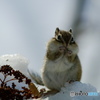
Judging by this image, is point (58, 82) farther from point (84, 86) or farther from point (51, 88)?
point (84, 86)

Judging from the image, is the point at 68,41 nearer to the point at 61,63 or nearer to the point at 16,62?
the point at 61,63

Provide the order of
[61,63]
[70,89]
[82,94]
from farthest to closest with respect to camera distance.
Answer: [61,63]
[70,89]
[82,94]

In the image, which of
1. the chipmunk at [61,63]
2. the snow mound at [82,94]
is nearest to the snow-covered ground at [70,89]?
the snow mound at [82,94]

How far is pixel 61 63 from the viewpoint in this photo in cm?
242

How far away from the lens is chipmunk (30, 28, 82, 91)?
243cm

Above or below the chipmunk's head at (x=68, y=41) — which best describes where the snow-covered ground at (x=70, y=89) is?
below

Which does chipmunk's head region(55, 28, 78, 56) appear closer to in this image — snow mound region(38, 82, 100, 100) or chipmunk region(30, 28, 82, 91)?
chipmunk region(30, 28, 82, 91)

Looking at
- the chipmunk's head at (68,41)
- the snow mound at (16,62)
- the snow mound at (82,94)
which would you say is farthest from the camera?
the chipmunk's head at (68,41)

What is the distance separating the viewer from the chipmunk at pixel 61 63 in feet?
7.96

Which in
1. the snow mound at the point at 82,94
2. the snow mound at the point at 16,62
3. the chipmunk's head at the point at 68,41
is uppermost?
the chipmunk's head at the point at 68,41

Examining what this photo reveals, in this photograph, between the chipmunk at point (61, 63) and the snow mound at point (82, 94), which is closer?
the snow mound at point (82, 94)

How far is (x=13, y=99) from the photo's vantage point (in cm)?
158

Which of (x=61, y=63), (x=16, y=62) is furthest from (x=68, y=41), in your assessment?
(x=16, y=62)

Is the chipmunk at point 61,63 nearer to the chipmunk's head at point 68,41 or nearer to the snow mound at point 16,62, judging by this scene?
the chipmunk's head at point 68,41
